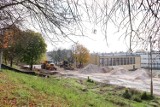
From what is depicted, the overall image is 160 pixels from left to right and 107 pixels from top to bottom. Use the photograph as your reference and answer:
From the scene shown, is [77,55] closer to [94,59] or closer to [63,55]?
[63,55]

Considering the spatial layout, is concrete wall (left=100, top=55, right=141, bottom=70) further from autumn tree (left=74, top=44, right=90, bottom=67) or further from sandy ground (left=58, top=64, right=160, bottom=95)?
sandy ground (left=58, top=64, right=160, bottom=95)

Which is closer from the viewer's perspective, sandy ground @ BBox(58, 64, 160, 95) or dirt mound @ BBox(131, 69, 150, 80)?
sandy ground @ BBox(58, 64, 160, 95)

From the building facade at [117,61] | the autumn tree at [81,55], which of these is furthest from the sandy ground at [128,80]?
the building facade at [117,61]

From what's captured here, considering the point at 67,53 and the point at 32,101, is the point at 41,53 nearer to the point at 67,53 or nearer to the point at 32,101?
the point at 67,53

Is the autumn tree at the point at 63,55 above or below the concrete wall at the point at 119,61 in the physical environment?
above

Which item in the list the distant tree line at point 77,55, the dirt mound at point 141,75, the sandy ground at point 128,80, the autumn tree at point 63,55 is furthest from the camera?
the autumn tree at point 63,55

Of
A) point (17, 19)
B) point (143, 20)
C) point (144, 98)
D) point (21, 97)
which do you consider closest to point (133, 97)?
point (144, 98)

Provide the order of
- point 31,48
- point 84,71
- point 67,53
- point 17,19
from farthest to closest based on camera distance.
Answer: point 67,53 → point 84,71 → point 31,48 → point 17,19

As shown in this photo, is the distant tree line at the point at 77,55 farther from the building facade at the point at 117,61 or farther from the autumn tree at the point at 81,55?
the building facade at the point at 117,61

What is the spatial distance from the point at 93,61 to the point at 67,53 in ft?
25.4

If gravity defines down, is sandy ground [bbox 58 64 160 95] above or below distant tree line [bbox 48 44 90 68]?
below

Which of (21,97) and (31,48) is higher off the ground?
(31,48)

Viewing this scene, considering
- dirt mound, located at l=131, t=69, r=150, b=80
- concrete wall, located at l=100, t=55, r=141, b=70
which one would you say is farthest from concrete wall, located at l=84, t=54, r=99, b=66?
dirt mound, located at l=131, t=69, r=150, b=80

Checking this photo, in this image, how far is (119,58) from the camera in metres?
78.9
